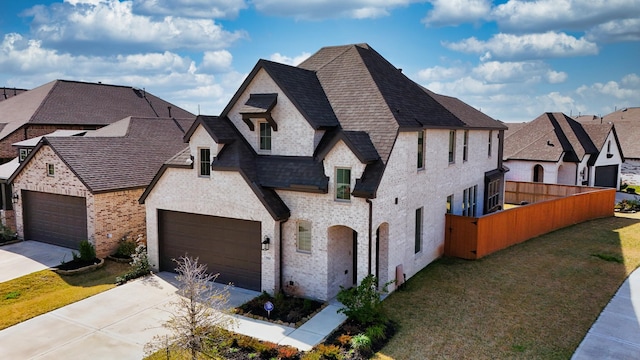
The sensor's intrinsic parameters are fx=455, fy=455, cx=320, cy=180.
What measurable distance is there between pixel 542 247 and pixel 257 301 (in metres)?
14.6

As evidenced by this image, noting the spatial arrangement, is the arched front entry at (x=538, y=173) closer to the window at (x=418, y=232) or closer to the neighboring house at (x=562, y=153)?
the neighboring house at (x=562, y=153)

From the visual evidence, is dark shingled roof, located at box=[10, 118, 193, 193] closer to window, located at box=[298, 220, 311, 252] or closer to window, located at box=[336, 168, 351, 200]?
window, located at box=[298, 220, 311, 252]

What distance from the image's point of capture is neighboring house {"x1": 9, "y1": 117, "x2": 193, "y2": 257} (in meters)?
19.7

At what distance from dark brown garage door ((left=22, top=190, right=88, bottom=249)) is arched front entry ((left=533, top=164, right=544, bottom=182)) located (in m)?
32.1

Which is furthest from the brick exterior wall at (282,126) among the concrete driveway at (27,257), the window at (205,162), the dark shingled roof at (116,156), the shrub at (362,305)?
the concrete driveway at (27,257)

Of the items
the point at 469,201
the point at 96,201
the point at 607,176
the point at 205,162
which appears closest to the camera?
the point at 205,162

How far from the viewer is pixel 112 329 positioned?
13023 millimetres

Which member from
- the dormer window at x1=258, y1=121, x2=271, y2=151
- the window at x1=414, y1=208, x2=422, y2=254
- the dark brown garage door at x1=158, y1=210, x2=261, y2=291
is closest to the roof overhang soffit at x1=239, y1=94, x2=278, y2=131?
the dormer window at x1=258, y1=121, x2=271, y2=151

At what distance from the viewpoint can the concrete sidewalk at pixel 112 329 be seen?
11.8 meters

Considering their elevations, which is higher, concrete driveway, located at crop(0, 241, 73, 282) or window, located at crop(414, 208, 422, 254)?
window, located at crop(414, 208, 422, 254)

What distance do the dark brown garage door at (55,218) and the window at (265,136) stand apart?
9.16 meters

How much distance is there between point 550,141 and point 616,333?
87.4 ft

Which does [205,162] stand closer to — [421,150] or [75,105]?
[421,150]

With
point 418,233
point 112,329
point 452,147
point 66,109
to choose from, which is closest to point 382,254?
point 418,233
